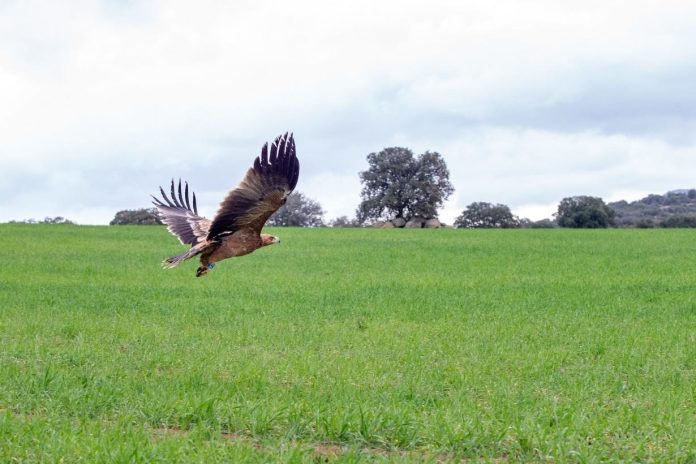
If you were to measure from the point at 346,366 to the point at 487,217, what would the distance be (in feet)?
195

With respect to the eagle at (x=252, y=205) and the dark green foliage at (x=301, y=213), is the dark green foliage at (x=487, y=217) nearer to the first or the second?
the dark green foliage at (x=301, y=213)

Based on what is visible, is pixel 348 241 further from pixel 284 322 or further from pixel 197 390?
pixel 197 390

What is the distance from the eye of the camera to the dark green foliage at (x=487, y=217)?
67188 mm

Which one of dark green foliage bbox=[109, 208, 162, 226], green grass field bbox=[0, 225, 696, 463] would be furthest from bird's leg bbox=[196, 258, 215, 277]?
dark green foliage bbox=[109, 208, 162, 226]

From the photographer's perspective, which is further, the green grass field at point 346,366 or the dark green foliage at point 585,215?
the dark green foliage at point 585,215

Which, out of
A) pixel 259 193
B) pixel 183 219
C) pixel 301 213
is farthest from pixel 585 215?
pixel 259 193

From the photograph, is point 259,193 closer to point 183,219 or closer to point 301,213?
point 183,219

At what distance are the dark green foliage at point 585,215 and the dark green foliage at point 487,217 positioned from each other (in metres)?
4.79

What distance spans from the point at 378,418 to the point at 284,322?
21.8 ft

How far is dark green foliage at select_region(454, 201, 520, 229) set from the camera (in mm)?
67188

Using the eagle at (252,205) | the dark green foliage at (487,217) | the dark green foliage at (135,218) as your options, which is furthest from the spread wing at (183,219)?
the dark green foliage at (487,217)

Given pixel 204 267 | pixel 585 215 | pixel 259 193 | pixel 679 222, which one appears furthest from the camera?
pixel 585 215

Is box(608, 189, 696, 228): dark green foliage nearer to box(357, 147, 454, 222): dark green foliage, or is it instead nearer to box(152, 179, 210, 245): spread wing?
box(357, 147, 454, 222): dark green foliage

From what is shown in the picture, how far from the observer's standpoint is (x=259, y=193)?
772cm
